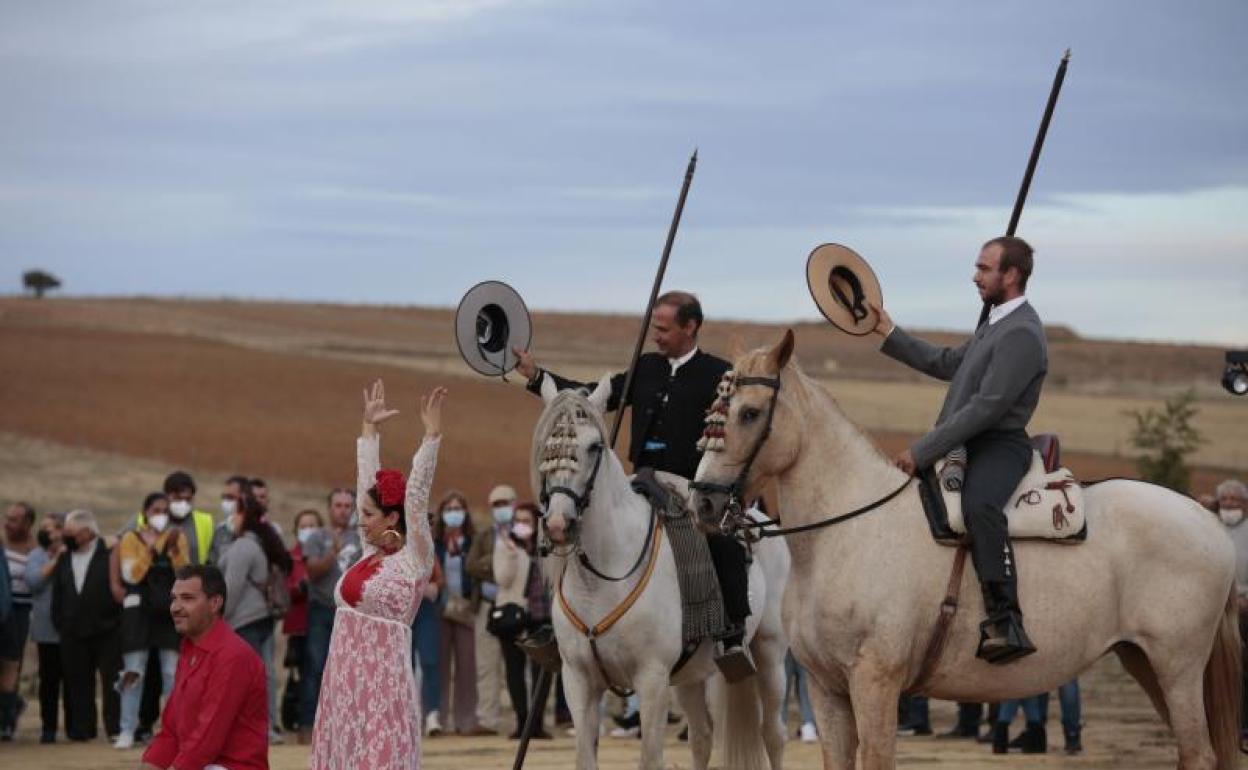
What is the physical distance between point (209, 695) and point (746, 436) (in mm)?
2921

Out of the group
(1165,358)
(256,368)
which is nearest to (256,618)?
(256,368)

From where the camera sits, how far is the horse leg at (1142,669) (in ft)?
35.3

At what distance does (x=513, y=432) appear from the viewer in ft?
185

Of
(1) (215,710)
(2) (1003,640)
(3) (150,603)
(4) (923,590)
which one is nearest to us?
(1) (215,710)

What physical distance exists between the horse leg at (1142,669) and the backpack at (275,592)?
9.65 m

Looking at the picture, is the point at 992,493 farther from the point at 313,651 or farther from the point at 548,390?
the point at 313,651

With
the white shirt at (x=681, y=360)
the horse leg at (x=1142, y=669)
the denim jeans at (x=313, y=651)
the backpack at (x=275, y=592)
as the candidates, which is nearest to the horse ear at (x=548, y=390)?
the white shirt at (x=681, y=360)

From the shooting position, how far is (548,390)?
39.5 feet

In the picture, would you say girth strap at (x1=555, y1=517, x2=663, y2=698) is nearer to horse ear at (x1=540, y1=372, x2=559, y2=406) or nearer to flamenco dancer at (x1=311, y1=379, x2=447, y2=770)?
horse ear at (x1=540, y1=372, x2=559, y2=406)

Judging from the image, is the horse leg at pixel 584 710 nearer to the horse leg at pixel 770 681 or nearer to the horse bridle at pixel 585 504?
the horse bridle at pixel 585 504

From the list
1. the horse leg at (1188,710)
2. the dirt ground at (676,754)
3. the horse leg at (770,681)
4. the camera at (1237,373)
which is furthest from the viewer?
the dirt ground at (676,754)

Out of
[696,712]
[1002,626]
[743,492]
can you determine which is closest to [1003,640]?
[1002,626]

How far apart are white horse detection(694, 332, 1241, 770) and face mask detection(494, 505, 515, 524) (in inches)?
397

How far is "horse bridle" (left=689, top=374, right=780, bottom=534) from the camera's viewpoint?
9.86m
